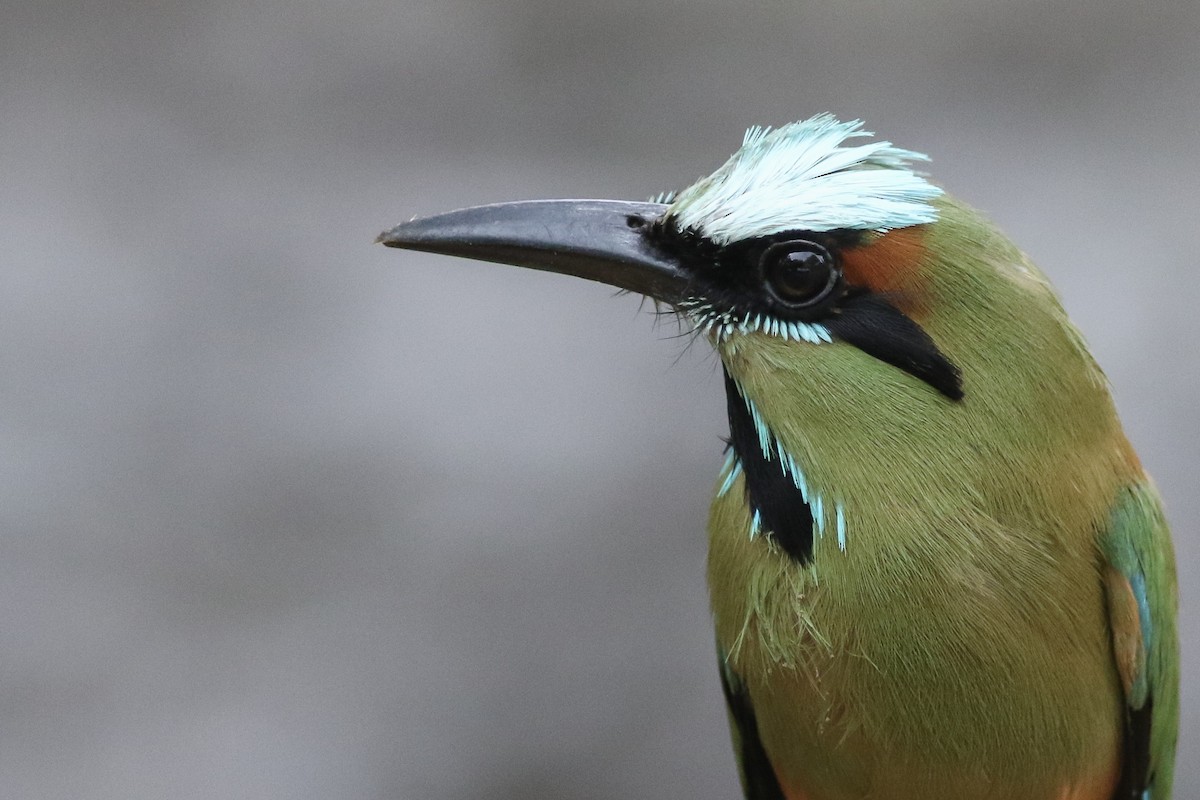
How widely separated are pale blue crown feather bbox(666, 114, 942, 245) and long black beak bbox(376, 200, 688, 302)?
9 centimetres

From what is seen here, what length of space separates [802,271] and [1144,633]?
1.13 meters

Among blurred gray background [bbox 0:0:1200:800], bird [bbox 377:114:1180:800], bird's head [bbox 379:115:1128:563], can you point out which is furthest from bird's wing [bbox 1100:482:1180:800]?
blurred gray background [bbox 0:0:1200:800]

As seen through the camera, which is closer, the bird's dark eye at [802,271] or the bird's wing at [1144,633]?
the bird's dark eye at [802,271]

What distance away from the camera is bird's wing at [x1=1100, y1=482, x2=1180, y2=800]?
105 inches

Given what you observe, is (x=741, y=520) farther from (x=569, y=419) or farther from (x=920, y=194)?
(x=569, y=419)

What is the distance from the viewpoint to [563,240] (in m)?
2.50

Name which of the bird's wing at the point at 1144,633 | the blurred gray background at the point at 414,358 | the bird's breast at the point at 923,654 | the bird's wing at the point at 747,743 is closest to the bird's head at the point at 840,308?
the bird's breast at the point at 923,654

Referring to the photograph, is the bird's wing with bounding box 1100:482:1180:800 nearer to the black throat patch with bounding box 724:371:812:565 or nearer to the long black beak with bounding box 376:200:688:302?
the black throat patch with bounding box 724:371:812:565

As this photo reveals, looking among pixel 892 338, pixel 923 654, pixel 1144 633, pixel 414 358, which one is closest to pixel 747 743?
pixel 923 654

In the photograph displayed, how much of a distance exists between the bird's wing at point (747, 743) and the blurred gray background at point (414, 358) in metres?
2.11

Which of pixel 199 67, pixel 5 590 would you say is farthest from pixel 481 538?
pixel 199 67

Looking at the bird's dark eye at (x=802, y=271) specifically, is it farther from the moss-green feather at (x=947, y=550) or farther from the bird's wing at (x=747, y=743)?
the bird's wing at (x=747, y=743)

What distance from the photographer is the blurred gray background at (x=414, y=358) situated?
5523 mm

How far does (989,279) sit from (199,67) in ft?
18.3
